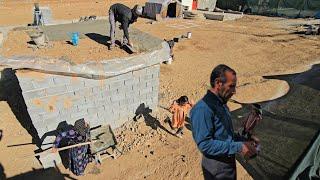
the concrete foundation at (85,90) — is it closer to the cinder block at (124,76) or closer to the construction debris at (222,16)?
the cinder block at (124,76)

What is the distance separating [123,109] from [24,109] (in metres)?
3.39

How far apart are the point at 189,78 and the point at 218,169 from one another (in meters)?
7.99

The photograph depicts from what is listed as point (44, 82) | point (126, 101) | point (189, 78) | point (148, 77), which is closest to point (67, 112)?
point (44, 82)

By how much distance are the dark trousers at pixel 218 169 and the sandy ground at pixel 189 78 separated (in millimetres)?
2823

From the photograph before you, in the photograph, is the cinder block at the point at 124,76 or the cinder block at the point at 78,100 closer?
the cinder block at the point at 78,100

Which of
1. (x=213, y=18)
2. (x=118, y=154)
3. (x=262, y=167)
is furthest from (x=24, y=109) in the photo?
(x=213, y=18)

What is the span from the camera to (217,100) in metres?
3.09

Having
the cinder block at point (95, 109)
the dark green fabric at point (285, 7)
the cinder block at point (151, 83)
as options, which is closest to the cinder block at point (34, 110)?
the cinder block at point (95, 109)

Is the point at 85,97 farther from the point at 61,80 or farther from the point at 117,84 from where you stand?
the point at 117,84

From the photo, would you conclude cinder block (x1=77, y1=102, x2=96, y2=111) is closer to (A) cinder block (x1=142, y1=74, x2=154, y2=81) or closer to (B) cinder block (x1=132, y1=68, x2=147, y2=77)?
(B) cinder block (x1=132, y1=68, x2=147, y2=77)

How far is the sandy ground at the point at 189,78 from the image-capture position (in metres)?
6.64

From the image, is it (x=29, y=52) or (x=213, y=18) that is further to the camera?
(x=213, y=18)

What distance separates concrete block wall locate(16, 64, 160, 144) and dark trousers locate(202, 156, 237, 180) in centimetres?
428

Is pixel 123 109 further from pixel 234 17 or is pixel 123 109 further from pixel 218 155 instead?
pixel 234 17
